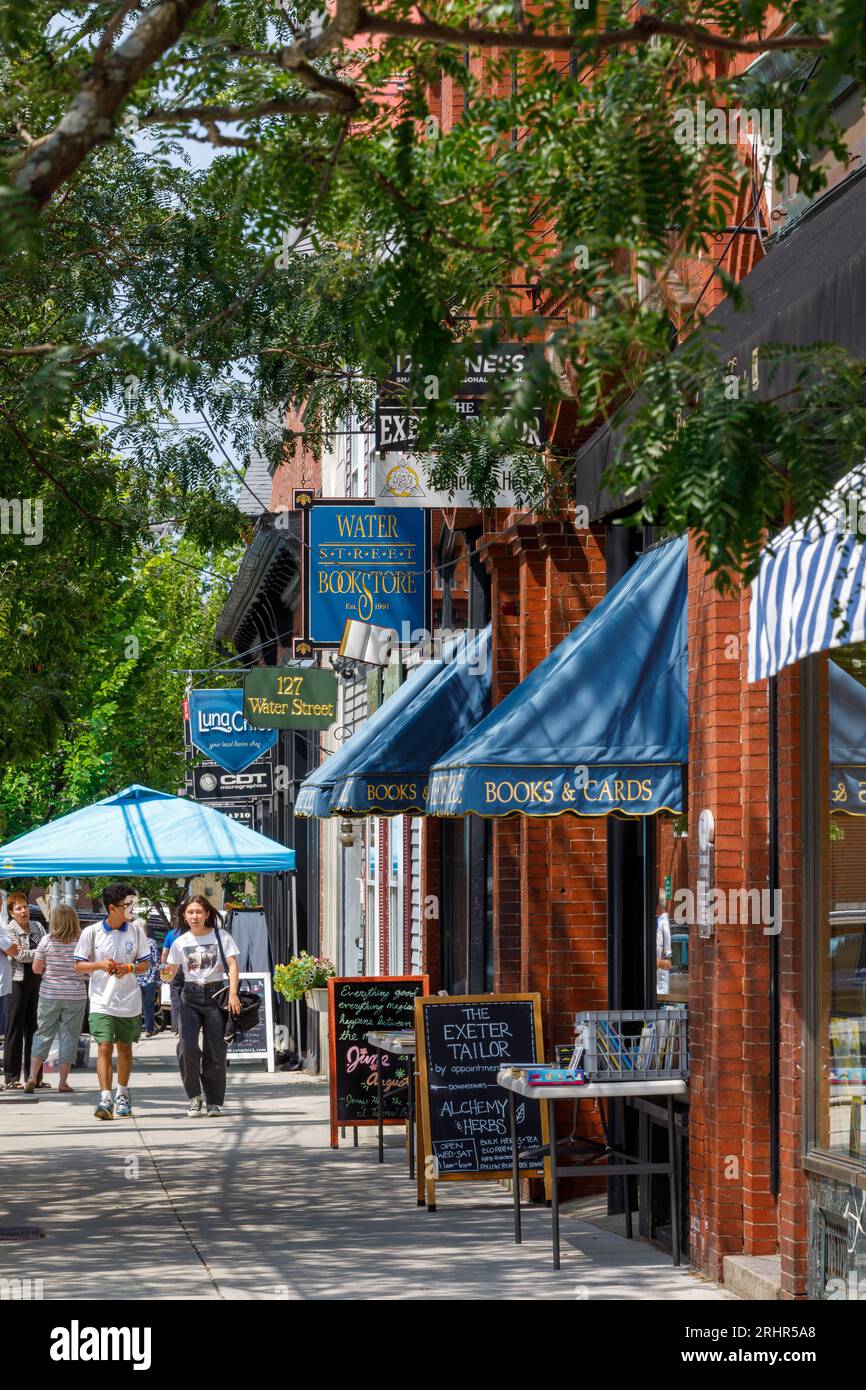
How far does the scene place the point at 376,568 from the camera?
17.1 meters

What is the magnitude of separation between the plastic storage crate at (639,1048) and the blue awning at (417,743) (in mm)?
4424

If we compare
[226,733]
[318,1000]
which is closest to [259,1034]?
[318,1000]

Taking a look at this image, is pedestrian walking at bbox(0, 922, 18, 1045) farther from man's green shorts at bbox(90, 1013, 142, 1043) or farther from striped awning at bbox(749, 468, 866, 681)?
striped awning at bbox(749, 468, 866, 681)

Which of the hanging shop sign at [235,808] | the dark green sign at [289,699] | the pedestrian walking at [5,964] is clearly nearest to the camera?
the pedestrian walking at [5,964]

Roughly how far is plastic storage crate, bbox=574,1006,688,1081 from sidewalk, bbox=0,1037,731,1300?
37.7 inches

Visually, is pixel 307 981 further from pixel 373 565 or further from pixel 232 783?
pixel 373 565

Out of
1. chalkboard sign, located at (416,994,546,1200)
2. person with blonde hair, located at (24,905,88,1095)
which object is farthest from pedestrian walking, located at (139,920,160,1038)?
chalkboard sign, located at (416,994,546,1200)

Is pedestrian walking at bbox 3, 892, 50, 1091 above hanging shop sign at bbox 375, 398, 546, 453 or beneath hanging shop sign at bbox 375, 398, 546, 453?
beneath

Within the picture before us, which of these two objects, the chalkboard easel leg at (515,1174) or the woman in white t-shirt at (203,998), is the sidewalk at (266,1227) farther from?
the woman in white t-shirt at (203,998)

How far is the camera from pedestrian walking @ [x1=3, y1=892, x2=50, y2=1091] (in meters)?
22.7

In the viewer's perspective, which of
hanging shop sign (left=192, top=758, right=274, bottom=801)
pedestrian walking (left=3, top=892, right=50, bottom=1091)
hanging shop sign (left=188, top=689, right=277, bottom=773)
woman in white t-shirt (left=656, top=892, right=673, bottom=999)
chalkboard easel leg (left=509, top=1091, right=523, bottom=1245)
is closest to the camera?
chalkboard easel leg (left=509, top=1091, right=523, bottom=1245)

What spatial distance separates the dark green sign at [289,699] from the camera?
78.9 ft

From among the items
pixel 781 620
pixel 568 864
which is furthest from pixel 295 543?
pixel 781 620

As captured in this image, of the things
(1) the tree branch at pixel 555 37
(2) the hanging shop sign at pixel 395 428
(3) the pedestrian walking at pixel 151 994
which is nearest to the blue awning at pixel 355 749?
(2) the hanging shop sign at pixel 395 428
